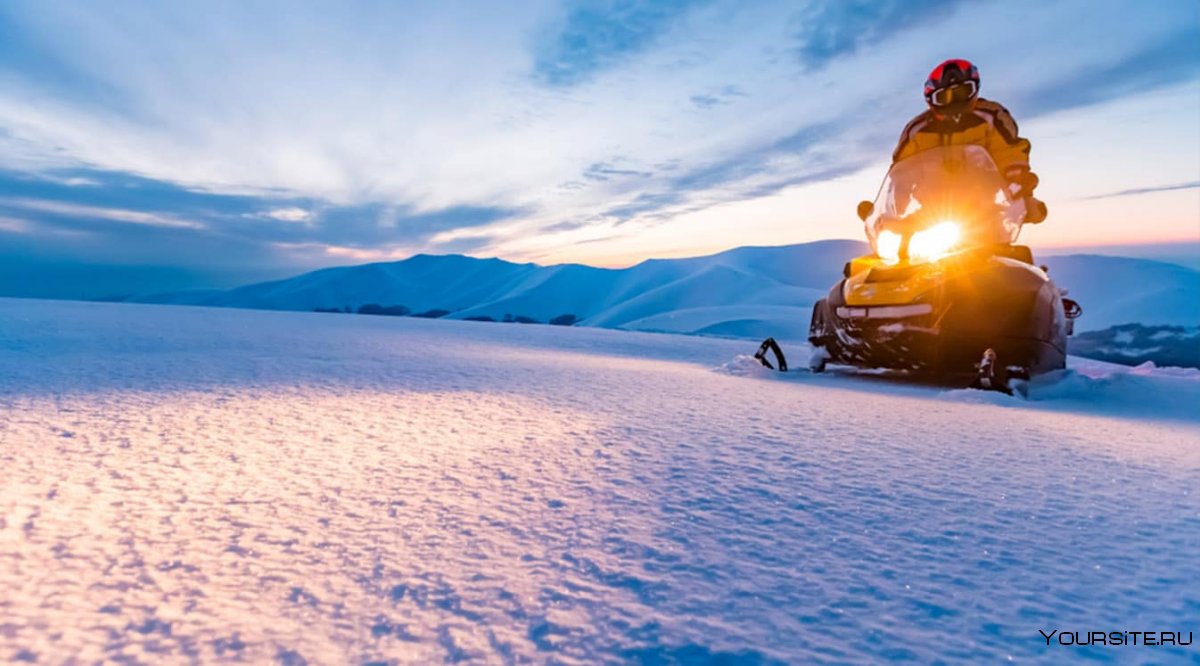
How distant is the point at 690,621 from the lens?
3.60 feet

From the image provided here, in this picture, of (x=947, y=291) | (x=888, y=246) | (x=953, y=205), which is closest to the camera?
(x=947, y=291)

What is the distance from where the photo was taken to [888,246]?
19.5 feet

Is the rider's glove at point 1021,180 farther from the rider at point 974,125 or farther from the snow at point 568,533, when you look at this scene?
the snow at point 568,533

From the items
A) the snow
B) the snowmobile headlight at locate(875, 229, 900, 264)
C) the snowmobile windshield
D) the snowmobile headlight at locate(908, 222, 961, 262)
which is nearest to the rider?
the snowmobile windshield

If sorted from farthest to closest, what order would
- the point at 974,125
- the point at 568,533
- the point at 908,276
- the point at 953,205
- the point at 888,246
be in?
the point at 888,246 < the point at 974,125 < the point at 953,205 < the point at 908,276 < the point at 568,533

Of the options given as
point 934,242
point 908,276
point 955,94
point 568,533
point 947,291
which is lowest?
point 568,533

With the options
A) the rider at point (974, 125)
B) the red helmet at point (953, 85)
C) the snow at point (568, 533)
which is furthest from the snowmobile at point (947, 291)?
the snow at point (568, 533)

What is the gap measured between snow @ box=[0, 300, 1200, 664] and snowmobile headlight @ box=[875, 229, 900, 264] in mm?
2812

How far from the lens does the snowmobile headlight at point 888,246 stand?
5779mm

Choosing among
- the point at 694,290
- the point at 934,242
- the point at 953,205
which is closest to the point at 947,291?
the point at 934,242

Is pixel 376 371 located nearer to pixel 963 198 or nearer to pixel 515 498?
pixel 515 498

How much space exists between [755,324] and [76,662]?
18.9 metres

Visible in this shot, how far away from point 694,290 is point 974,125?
28082mm

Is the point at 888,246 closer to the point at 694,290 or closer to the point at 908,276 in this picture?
the point at 908,276
